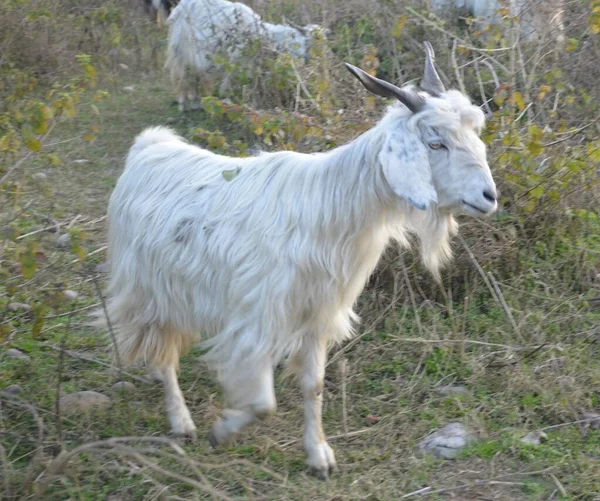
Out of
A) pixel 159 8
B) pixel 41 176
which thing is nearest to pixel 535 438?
pixel 41 176

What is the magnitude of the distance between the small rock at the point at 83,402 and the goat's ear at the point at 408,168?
1.70 m

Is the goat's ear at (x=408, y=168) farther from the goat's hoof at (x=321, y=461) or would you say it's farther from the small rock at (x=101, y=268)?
the small rock at (x=101, y=268)

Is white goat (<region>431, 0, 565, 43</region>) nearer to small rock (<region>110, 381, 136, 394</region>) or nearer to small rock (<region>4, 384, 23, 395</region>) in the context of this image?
small rock (<region>110, 381, 136, 394</region>)

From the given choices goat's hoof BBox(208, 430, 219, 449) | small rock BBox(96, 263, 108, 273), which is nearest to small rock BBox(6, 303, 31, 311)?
small rock BBox(96, 263, 108, 273)

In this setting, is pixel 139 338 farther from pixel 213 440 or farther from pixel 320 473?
pixel 320 473

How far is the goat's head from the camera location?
326cm

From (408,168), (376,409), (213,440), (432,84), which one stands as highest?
(432,84)

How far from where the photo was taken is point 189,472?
11.7 ft

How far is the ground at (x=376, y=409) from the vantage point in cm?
349

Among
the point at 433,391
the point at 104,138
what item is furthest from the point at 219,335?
the point at 104,138

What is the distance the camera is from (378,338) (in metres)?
4.66

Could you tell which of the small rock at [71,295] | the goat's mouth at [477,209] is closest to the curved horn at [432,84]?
the goat's mouth at [477,209]

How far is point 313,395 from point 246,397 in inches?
12.4

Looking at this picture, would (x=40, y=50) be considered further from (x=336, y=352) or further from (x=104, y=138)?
(x=336, y=352)
